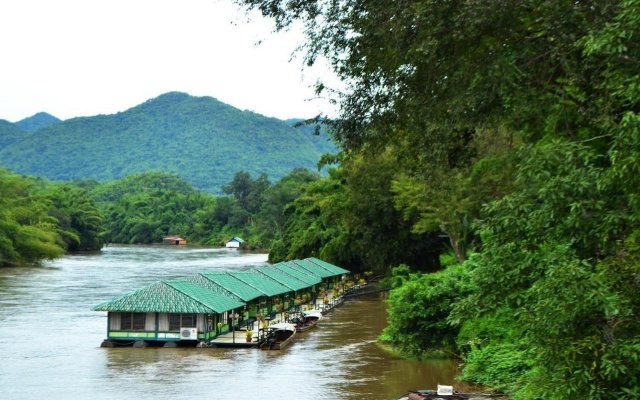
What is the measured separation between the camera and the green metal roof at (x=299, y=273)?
169 ft

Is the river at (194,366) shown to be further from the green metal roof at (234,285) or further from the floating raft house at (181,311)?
the green metal roof at (234,285)

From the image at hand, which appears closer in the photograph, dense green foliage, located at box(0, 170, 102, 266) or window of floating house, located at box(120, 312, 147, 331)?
window of floating house, located at box(120, 312, 147, 331)

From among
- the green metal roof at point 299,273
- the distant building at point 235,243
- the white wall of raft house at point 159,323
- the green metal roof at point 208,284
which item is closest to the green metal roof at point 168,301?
the white wall of raft house at point 159,323

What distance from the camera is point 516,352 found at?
76.7 feet

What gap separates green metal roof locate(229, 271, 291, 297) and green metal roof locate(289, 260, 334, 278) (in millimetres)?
8974

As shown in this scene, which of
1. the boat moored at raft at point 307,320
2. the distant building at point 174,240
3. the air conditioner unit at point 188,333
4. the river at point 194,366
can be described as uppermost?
the distant building at point 174,240

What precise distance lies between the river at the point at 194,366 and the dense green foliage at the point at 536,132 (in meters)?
8.78

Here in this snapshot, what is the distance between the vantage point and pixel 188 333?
3528cm

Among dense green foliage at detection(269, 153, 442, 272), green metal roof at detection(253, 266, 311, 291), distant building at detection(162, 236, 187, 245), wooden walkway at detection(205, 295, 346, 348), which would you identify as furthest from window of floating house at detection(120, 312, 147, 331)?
distant building at detection(162, 236, 187, 245)

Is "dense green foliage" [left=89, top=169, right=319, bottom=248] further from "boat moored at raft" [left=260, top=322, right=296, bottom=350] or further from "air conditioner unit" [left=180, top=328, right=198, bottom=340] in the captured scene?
"air conditioner unit" [left=180, top=328, right=198, bottom=340]

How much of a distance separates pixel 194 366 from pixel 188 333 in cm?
459

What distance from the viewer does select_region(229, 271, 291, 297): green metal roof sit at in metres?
43.2

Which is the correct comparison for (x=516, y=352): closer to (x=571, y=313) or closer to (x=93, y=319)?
(x=571, y=313)

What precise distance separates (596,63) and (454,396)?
11780mm
